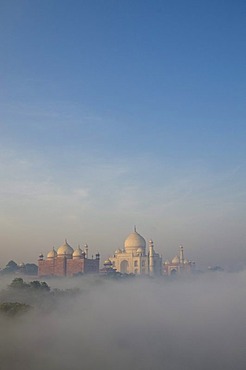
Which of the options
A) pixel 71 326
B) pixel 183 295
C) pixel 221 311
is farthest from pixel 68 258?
pixel 71 326

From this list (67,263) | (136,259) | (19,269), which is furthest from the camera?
(19,269)

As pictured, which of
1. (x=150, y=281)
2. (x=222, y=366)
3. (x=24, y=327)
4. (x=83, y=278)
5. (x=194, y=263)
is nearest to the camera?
(x=222, y=366)

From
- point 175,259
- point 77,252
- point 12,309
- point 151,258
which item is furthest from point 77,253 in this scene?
point 12,309

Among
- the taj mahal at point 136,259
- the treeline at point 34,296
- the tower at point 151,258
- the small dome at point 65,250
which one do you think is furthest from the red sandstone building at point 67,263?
the treeline at point 34,296

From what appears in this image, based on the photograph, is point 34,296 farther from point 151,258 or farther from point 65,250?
point 151,258

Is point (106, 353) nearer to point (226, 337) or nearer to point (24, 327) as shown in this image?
point (24, 327)

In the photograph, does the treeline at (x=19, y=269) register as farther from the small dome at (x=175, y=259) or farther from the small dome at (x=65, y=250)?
the small dome at (x=175, y=259)

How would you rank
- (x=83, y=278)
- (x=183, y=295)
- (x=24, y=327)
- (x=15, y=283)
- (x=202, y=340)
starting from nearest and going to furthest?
(x=24, y=327)
(x=202, y=340)
(x=15, y=283)
(x=183, y=295)
(x=83, y=278)
